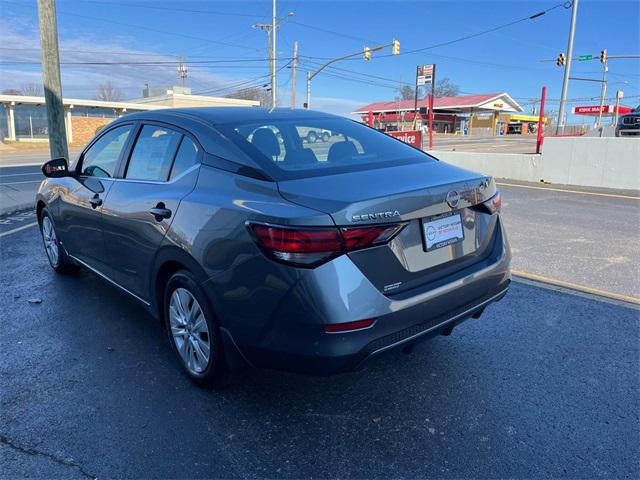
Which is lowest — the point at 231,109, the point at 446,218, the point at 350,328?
the point at 350,328

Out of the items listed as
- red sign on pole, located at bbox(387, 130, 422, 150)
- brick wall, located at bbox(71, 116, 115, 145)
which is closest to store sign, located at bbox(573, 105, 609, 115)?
red sign on pole, located at bbox(387, 130, 422, 150)

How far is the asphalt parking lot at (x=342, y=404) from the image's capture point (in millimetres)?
2398

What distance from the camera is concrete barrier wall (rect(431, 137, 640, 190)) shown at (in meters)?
11.2

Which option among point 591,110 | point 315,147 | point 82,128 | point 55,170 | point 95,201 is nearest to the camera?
point 315,147

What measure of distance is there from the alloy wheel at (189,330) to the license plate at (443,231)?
4.37 feet

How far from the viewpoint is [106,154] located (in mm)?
4074

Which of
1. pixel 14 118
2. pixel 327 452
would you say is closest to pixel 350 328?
pixel 327 452

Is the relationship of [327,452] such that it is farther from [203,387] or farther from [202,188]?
[202,188]

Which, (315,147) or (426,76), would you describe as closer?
(315,147)

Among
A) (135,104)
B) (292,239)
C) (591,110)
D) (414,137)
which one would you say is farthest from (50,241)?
(591,110)

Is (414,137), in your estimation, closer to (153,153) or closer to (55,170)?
(55,170)

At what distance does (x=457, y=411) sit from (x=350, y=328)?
0.97 meters

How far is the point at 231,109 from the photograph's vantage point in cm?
355

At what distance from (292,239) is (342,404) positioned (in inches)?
46.4
